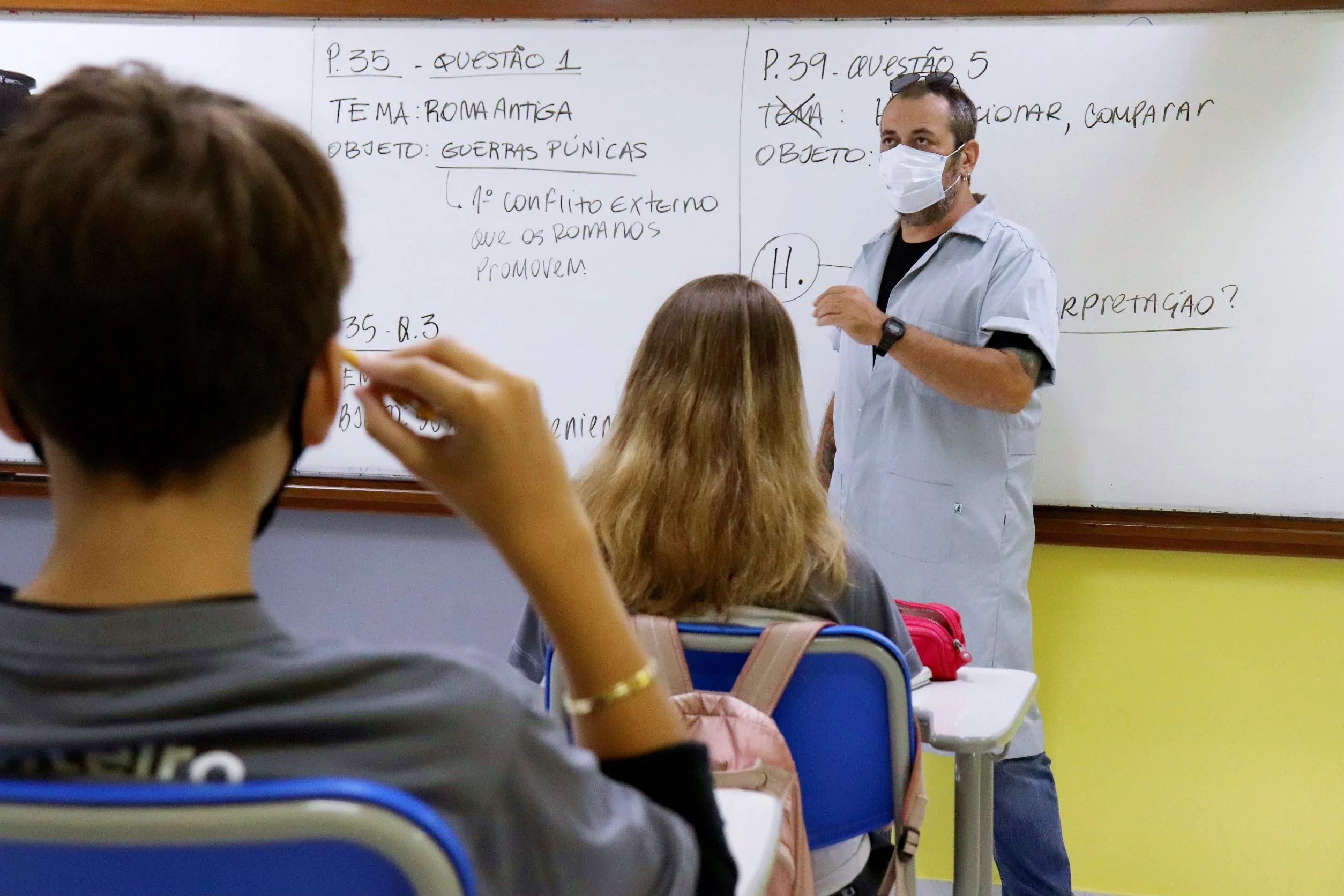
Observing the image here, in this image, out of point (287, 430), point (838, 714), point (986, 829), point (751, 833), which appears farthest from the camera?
point (986, 829)

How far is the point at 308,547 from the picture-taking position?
2.85 meters

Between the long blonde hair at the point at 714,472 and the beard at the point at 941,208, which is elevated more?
the beard at the point at 941,208

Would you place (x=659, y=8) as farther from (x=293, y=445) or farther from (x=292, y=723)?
(x=292, y=723)

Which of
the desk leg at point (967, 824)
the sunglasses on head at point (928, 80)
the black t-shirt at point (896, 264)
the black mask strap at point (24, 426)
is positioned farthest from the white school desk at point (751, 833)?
the sunglasses on head at point (928, 80)

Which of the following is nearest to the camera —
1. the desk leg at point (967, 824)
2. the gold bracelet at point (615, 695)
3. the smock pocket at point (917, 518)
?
the gold bracelet at point (615, 695)

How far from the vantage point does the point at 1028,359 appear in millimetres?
2254

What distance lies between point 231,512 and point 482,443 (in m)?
0.14

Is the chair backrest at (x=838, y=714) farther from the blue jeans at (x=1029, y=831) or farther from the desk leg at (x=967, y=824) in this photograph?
the blue jeans at (x=1029, y=831)

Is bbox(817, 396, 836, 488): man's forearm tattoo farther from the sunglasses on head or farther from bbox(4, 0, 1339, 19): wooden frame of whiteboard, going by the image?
bbox(4, 0, 1339, 19): wooden frame of whiteboard

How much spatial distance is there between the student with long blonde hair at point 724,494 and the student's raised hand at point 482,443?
0.76m

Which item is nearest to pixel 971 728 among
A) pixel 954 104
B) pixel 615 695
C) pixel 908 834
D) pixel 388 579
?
pixel 908 834

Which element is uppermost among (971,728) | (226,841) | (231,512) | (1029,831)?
(231,512)

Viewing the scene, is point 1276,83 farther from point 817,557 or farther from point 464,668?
point 464,668

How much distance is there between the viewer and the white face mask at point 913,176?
7.81ft
